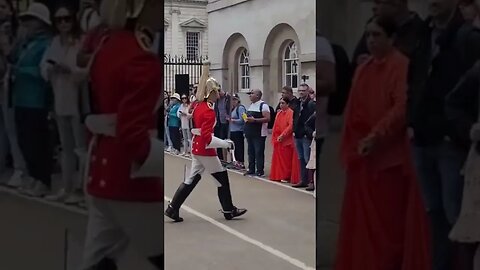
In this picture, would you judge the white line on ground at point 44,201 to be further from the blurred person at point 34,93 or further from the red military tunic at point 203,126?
the red military tunic at point 203,126

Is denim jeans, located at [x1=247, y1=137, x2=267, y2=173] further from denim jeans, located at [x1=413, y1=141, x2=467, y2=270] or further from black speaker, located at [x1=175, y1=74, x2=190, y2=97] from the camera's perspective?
denim jeans, located at [x1=413, y1=141, x2=467, y2=270]

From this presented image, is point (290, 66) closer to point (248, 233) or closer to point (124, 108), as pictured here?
point (248, 233)

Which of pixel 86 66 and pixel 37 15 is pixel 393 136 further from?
pixel 37 15

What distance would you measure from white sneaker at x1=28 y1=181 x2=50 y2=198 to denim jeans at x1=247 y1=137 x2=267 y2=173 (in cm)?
1011

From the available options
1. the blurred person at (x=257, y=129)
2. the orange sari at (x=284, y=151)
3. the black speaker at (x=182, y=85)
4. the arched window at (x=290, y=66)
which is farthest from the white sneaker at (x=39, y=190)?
the black speaker at (x=182, y=85)

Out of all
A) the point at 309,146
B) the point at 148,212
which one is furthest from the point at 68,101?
the point at 309,146

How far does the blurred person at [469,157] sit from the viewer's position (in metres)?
3.14

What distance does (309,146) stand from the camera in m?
12.1

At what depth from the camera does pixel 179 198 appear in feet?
30.0

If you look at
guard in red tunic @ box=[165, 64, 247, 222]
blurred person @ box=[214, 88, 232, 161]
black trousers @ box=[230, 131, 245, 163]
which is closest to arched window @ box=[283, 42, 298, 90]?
blurred person @ box=[214, 88, 232, 161]

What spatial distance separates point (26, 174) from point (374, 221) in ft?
6.35

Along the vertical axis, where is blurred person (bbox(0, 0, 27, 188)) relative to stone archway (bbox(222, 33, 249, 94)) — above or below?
Answer: below

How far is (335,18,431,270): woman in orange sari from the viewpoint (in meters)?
3.49

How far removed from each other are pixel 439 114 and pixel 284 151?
9.94m
